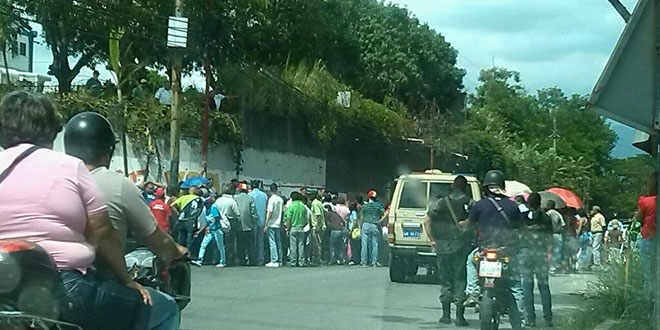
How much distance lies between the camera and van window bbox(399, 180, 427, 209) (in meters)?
18.5

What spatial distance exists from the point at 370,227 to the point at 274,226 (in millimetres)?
2536

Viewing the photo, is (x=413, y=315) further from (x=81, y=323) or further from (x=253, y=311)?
(x=81, y=323)

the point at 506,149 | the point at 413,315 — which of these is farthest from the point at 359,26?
the point at 413,315

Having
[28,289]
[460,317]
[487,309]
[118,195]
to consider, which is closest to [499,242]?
[487,309]

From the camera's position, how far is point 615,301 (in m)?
10.6

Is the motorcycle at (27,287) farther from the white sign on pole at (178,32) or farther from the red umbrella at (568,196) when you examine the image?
the white sign on pole at (178,32)

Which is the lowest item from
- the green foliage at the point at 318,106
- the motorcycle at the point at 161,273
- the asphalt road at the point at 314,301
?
the asphalt road at the point at 314,301

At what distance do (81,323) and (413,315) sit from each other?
29.1 feet

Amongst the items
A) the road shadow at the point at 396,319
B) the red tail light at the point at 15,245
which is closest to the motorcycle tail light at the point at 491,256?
the road shadow at the point at 396,319

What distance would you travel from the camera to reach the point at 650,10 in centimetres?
781

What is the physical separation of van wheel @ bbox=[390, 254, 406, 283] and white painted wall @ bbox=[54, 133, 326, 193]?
998 cm

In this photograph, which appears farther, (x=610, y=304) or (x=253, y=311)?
(x=253, y=311)

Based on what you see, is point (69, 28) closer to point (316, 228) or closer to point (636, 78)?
point (316, 228)

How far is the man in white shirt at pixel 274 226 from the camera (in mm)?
21250
